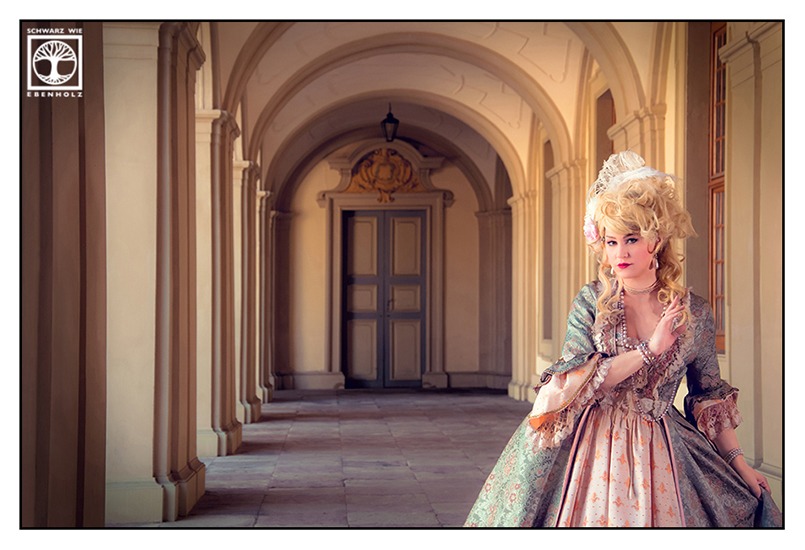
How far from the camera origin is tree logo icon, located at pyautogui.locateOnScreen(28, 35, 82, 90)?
361 centimetres

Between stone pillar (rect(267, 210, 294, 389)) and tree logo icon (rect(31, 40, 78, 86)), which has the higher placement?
tree logo icon (rect(31, 40, 78, 86))

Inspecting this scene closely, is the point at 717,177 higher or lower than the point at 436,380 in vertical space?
higher

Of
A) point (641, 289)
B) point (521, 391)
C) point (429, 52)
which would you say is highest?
point (429, 52)

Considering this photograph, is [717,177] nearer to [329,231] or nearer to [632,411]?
[632,411]

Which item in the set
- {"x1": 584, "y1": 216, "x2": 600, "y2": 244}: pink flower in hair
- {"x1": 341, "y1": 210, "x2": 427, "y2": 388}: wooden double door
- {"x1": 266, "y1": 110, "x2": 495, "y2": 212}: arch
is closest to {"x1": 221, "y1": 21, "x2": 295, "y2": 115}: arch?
{"x1": 584, "y1": 216, "x2": 600, "y2": 244}: pink flower in hair

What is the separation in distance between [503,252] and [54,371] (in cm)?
1353

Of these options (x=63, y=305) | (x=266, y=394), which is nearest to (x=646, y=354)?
(x=63, y=305)

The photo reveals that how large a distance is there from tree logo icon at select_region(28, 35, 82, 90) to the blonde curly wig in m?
1.97

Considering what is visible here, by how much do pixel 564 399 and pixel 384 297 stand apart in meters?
14.6

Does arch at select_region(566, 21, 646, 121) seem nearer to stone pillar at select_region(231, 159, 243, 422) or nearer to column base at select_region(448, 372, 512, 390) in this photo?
stone pillar at select_region(231, 159, 243, 422)

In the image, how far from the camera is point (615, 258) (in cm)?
330

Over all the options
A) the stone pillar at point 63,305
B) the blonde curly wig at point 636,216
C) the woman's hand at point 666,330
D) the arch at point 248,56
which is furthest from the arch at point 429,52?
the woman's hand at point 666,330

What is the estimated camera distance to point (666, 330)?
320 cm

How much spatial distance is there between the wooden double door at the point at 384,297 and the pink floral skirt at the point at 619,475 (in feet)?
47.0
